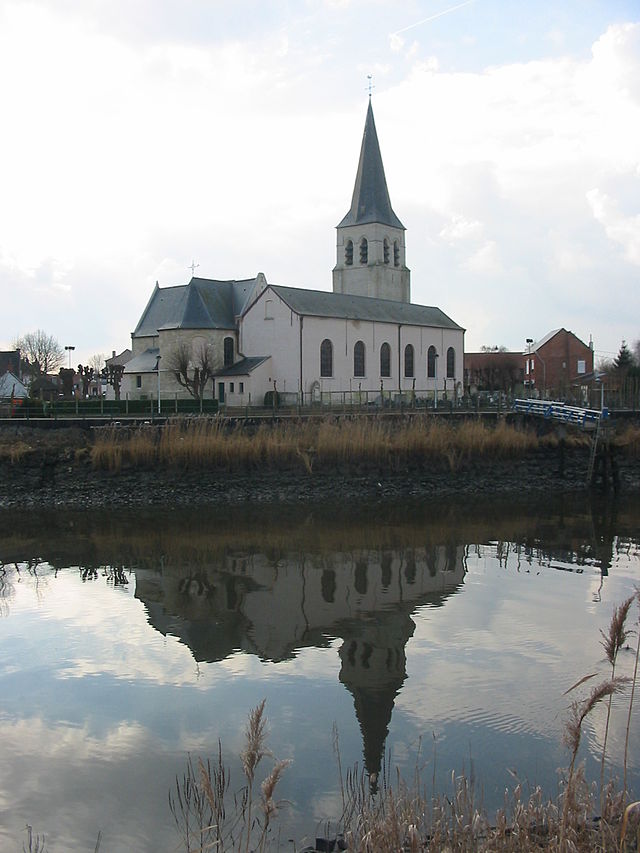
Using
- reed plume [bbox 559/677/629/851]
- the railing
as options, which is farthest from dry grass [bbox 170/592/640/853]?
the railing

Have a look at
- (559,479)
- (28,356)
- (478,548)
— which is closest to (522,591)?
(478,548)

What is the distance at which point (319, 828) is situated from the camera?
7004 millimetres

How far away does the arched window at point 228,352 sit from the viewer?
2208 inches

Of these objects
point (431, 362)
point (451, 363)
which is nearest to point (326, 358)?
point (431, 362)

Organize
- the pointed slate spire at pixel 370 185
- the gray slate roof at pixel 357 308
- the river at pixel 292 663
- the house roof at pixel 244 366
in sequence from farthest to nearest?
the pointed slate spire at pixel 370 185 < the gray slate roof at pixel 357 308 < the house roof at pixel 244 366 < the river at pixel 292 663

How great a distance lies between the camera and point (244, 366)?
53375 mm

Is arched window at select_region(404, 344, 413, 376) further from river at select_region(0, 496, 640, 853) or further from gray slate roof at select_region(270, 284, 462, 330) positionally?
river at select_region(0, 496, 640, 853)

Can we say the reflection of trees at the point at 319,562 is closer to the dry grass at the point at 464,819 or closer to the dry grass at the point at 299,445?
the dry grass at the point at 464,819

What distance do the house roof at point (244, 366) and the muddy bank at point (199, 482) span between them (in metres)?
20.7

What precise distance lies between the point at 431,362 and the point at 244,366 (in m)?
16.9

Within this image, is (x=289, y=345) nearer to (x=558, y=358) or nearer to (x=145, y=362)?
(x=145, y=362)

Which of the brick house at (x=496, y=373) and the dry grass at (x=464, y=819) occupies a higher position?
the brick house at (x=496, y=373)

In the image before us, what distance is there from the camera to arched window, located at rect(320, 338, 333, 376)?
54.1 meters

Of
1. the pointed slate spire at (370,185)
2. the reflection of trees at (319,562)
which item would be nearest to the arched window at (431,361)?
the pointed slate spire at (370,185)
